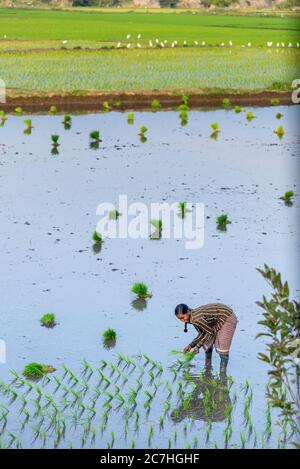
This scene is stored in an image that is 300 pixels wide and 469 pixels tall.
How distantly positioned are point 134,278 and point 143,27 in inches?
1474

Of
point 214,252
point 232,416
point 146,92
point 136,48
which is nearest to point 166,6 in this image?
point 136,48

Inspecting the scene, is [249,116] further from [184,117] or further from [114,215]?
[114,215]

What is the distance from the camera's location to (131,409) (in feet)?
31.3

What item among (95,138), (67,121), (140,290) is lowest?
(140,290)

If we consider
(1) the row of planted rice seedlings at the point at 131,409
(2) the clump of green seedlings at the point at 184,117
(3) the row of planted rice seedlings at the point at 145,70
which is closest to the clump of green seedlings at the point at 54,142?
(2) the clump of green seedlings at the point at 184,117

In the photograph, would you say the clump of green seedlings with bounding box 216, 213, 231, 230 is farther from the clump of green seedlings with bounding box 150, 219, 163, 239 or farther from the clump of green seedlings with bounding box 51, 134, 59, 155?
the clump of green seedlings with bounding box 51, 134, 59, 155

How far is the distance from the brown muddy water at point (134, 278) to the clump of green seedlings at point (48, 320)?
78 mm

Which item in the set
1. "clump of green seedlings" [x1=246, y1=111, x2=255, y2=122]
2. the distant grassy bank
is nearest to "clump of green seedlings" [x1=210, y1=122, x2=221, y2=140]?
"clump of green seedlings" [x1=246, y1=111, x2=255, y2=122]

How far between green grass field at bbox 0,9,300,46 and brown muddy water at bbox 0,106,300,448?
17.4 meters

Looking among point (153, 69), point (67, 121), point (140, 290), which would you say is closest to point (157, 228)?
point (140, 290)

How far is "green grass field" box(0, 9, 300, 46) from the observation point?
4288 centimetres

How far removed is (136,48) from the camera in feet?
124

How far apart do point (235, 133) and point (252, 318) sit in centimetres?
1222
